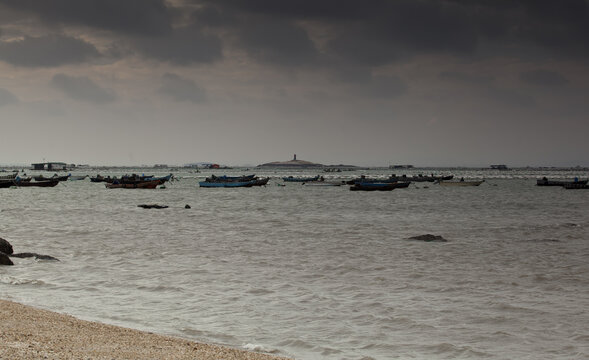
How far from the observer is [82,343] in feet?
27.0

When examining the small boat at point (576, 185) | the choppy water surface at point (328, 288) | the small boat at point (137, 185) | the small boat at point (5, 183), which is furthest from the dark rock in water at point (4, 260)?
the small boat at point (576, 185)

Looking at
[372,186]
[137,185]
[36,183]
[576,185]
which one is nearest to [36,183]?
[36,183]

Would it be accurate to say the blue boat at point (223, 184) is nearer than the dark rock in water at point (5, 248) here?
No

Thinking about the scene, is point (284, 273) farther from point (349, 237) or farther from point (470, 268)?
point (349, 237)

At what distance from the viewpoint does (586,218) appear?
42500 millimetres

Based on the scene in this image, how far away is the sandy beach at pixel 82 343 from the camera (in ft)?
24.2

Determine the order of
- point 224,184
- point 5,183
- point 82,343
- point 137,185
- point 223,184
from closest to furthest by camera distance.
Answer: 1. point 82,343
2. point 5,183
3. point 137,185
4. point 223,184
5. point 224,184

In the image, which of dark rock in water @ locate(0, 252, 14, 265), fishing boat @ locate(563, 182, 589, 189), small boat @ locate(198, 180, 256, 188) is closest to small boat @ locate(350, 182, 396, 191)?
small boat @ locate(198, 180, 256, 188)

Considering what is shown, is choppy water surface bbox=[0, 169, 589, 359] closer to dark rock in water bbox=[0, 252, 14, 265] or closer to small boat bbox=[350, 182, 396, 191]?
dark rock in water bbox=[0, 252, 14, 265]

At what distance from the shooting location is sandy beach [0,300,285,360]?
7.38m

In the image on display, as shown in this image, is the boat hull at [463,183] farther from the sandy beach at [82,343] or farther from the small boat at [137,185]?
the sandy beach at [82,343]

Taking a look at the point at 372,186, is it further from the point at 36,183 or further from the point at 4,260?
the point at 4,260

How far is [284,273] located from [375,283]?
3.24 m

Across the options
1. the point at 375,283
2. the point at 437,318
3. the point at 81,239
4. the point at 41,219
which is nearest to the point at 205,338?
the point at 437,318
